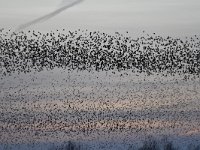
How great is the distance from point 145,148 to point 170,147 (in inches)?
525

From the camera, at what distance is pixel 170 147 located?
87.7 m

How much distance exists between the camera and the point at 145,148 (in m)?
80.4

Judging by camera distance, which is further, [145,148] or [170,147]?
[170,147]
